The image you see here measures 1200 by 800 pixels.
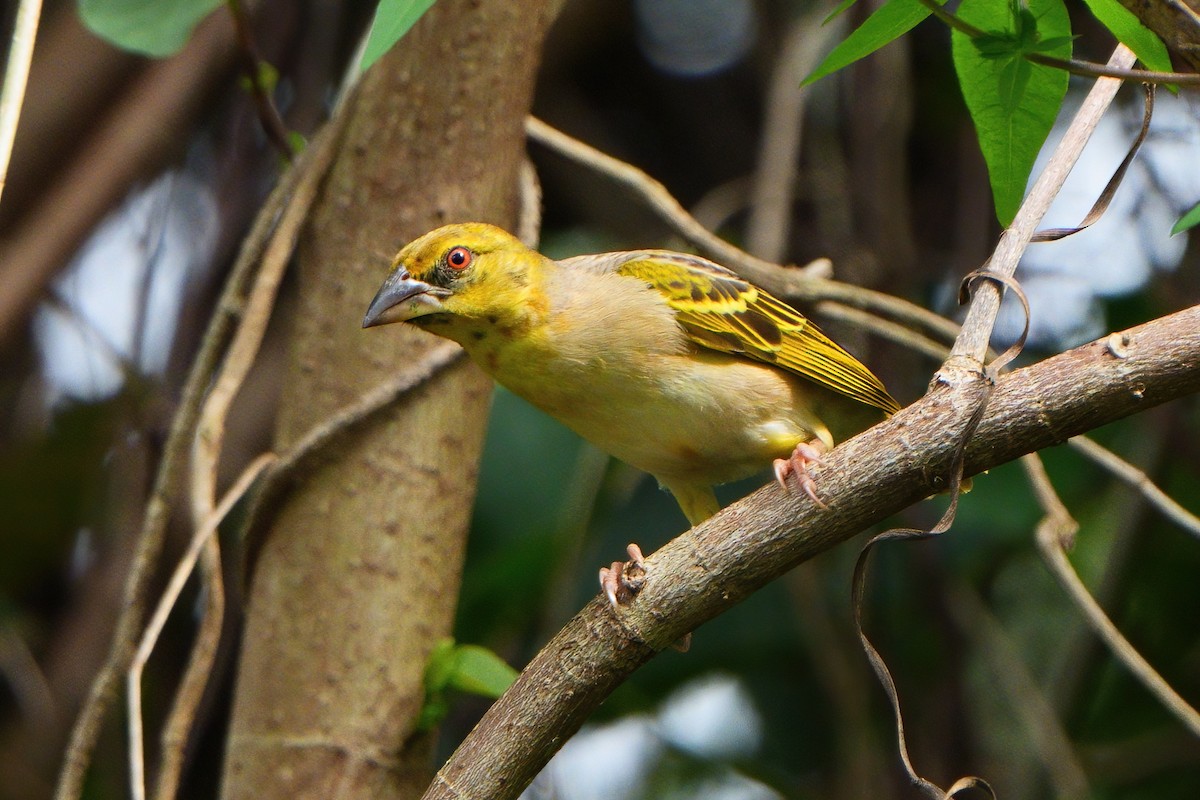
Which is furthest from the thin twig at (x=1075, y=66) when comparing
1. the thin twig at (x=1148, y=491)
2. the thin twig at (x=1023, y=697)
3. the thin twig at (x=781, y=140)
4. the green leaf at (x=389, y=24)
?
the thin twig at (x=1023, y=697)

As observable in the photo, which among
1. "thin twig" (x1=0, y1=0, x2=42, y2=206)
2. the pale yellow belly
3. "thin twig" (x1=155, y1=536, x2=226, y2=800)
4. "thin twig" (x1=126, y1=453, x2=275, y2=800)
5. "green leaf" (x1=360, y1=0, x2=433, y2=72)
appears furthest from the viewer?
the pale yellow belly

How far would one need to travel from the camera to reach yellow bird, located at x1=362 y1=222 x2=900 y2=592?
279 centimetres

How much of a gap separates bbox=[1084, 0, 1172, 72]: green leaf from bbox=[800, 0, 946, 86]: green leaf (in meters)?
0.23

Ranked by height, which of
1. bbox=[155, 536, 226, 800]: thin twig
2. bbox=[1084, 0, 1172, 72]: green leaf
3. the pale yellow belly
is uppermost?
the pale yellow belly

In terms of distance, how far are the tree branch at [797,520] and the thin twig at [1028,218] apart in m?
0.13

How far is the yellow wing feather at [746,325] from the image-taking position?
9.75ft

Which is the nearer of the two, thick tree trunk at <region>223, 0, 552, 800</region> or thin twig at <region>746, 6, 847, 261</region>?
thick tree trunk at <region>223, 0, 552, 800</region>

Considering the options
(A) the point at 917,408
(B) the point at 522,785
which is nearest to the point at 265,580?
(B) the point at 522,785

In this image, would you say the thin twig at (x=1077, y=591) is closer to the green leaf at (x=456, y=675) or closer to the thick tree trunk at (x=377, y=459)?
the green leaf at (x=456, y=675)

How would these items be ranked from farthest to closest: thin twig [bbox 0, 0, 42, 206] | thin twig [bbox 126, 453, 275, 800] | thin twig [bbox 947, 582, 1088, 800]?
1. thin twig [bbox 947, 582, 1088, 800]
2. thin twig [bbox 126, 453, 275, 800]
3. thin twig [bbox 0, 0, 42, 206]

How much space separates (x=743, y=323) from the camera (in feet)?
9.93

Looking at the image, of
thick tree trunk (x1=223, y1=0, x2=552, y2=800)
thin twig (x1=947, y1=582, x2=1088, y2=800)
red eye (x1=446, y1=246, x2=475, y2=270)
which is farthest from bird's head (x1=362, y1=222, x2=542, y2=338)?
thin twig (x1=947, y1=582, x2=1088, y2=800)

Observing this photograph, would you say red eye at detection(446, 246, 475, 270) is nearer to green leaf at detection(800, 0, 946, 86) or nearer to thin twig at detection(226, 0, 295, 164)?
thin twig at detection(226, 0, 295, 164)

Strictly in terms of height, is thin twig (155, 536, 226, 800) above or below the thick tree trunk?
below
